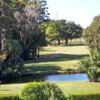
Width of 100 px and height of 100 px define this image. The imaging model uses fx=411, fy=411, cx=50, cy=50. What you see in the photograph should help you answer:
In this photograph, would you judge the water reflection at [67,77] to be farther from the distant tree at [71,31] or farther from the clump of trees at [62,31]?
the distant tree at [71,31]

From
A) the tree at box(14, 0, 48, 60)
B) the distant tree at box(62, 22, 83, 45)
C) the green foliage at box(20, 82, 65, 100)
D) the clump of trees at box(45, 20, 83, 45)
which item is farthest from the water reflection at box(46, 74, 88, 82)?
the distant tree at box(62, 22, 83, 45)

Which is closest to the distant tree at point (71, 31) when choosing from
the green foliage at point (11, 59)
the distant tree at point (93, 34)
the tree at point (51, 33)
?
the tree at point (51, 33)

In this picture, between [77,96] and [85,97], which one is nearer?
[77,96]

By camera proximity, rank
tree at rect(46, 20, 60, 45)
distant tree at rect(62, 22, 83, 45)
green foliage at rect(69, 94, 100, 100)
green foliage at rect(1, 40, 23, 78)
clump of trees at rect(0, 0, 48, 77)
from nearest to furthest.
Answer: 1. green foliage at rect(69, 94, 100, 100)
2. green foliage at rect(1, 40, 23, 78)
3. clump of trees at rect(0, 0, 48, 77)
4. tree at rect(46, 20, 60, 45)
5. distant tree at rect(62, 22, 83, 45)

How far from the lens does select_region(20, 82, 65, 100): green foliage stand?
23.3 m

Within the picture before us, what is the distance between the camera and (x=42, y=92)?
77.4ft

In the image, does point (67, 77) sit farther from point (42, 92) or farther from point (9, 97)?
point (42, 92)

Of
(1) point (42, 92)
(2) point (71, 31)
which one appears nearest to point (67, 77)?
(1) point (42, 92)

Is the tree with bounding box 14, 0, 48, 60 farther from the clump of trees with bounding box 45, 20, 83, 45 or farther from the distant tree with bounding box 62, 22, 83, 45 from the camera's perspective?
the distant tree with bounding box 62, 22, 83, 45

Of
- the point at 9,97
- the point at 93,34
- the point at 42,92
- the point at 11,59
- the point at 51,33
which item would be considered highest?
the point at 93,34

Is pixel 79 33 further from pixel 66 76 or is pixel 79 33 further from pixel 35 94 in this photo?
pixel 35 94

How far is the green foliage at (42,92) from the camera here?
23.3 meters

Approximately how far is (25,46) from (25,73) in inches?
946

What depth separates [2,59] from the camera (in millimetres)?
54094
